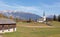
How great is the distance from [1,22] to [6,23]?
230cm

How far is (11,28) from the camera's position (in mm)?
63312

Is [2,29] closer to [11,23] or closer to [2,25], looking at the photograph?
[2,25]

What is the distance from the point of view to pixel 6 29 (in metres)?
60.5

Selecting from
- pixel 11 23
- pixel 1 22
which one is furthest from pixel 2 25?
pixel 11 23

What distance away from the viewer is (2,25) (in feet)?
193

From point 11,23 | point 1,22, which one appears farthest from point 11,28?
point 1,22

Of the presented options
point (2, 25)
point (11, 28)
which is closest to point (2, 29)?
point (2, 25)

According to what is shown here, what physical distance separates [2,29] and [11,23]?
5698mm

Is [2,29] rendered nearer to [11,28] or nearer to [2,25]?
[2,25]

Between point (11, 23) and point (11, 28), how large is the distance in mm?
1905

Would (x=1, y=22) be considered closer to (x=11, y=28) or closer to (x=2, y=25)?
(x=2, y=25)

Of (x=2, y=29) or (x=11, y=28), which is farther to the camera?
(x=11, y=28)

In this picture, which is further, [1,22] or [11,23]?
[11,23]

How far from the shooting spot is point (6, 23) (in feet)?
198
